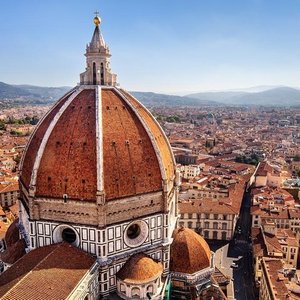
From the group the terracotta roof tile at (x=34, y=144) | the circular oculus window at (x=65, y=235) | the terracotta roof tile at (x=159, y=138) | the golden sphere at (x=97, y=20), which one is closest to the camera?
the circular oculus window at (x=65, y=235)

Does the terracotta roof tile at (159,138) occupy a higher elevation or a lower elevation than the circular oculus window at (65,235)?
higher

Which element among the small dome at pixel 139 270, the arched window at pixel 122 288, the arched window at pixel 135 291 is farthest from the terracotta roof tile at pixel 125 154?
the arched window at pixel 135 291

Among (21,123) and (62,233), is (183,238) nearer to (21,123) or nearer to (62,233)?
(62,233)

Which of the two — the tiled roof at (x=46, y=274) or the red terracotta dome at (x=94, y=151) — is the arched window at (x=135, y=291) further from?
the red terracotta dome at (x=94, y=151)

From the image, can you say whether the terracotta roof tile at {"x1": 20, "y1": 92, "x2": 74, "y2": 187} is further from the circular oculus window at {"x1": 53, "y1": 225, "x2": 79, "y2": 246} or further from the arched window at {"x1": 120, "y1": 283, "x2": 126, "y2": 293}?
the arched window at {"x1": 120, "y1": 283, "x2": 126, "y2": 293}

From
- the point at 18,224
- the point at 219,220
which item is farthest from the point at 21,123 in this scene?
the point at 18,224

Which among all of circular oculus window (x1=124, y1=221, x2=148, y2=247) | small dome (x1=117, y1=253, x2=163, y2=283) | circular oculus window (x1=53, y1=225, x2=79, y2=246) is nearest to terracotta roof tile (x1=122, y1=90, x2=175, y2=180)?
A: circular oculus window (x1=124, y1=221, x2=148, y2=247)

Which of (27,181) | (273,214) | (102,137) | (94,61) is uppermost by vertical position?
(94,61)

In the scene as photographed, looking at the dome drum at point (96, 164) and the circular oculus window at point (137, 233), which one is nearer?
the dome drum at point (96, 164)
